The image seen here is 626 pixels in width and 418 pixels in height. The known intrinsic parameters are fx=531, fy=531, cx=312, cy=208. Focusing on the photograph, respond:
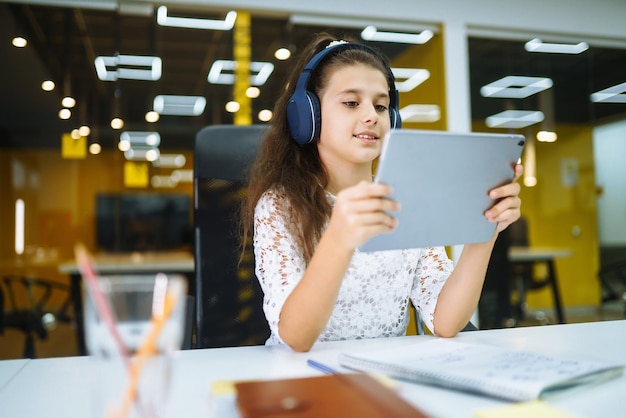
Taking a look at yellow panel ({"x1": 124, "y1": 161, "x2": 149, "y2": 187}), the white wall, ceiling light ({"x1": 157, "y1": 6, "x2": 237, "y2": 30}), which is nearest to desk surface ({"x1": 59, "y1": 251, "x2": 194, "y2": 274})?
yellow panel ({"x1": 124, "y1": 161, "x2": 149, "y2": 187})

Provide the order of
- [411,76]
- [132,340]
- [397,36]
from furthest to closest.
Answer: [411,76] < [397,36] < [132,340]

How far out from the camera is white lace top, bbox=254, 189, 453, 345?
43.4 inches

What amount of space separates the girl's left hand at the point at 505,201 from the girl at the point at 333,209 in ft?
0.15

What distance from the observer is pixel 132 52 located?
3.72m

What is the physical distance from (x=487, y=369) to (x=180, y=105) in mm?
4323

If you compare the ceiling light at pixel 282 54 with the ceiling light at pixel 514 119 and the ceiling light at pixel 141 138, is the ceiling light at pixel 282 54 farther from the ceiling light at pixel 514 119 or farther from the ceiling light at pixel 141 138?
the ceiling light at pixel 514 119

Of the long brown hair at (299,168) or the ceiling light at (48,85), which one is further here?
the ceiling light at (48,85)

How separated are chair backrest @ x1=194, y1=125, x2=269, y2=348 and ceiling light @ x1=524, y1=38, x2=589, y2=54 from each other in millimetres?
3417

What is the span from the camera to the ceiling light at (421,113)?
3.84 metres

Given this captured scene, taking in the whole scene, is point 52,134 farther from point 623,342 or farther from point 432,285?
point 623,342

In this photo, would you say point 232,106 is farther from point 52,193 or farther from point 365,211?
point 365,211

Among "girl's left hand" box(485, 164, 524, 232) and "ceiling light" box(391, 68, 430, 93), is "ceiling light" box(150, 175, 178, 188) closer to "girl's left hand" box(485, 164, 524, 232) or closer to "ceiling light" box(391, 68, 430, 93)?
"ceiling light" box(391, 68, 430, 93)

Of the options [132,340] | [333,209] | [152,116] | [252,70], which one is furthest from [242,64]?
[132,340]

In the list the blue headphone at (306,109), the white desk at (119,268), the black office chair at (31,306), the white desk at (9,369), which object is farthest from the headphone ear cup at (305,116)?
the black office chair at (31,306)
